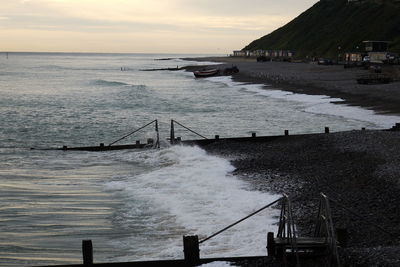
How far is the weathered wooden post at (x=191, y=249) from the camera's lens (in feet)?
36.1

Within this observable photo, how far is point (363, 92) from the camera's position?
2024 inches

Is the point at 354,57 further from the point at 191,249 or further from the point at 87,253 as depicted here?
the point at 87,253

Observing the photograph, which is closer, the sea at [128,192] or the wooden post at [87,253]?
the wooden post at [87,253]

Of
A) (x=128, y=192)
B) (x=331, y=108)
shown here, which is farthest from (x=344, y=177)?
(x=331, y=108)

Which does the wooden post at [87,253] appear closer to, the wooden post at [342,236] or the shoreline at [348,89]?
the wooden post at [342,236]

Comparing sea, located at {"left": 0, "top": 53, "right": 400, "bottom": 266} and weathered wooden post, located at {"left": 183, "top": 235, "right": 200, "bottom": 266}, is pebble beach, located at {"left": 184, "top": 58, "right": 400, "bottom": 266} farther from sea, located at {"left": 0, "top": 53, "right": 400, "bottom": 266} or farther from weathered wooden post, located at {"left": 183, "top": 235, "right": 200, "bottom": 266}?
weathered wooden post, located at {"left": 183, "top": 235, "right": 200, "bottom": 266}

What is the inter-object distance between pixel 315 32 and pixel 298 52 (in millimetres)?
17071

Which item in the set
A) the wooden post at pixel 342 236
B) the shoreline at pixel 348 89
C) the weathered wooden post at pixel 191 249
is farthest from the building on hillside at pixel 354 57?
the weathered wooden post at pixel 191 249

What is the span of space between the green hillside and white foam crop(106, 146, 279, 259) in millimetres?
97002

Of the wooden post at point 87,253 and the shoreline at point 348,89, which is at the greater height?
the shoreline at point 348,89

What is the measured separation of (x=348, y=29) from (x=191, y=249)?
154460 mm

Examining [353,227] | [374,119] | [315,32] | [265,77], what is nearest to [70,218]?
[353,227]

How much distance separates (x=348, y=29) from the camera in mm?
155375

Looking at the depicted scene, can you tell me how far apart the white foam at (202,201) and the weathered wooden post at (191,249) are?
1.87 m
